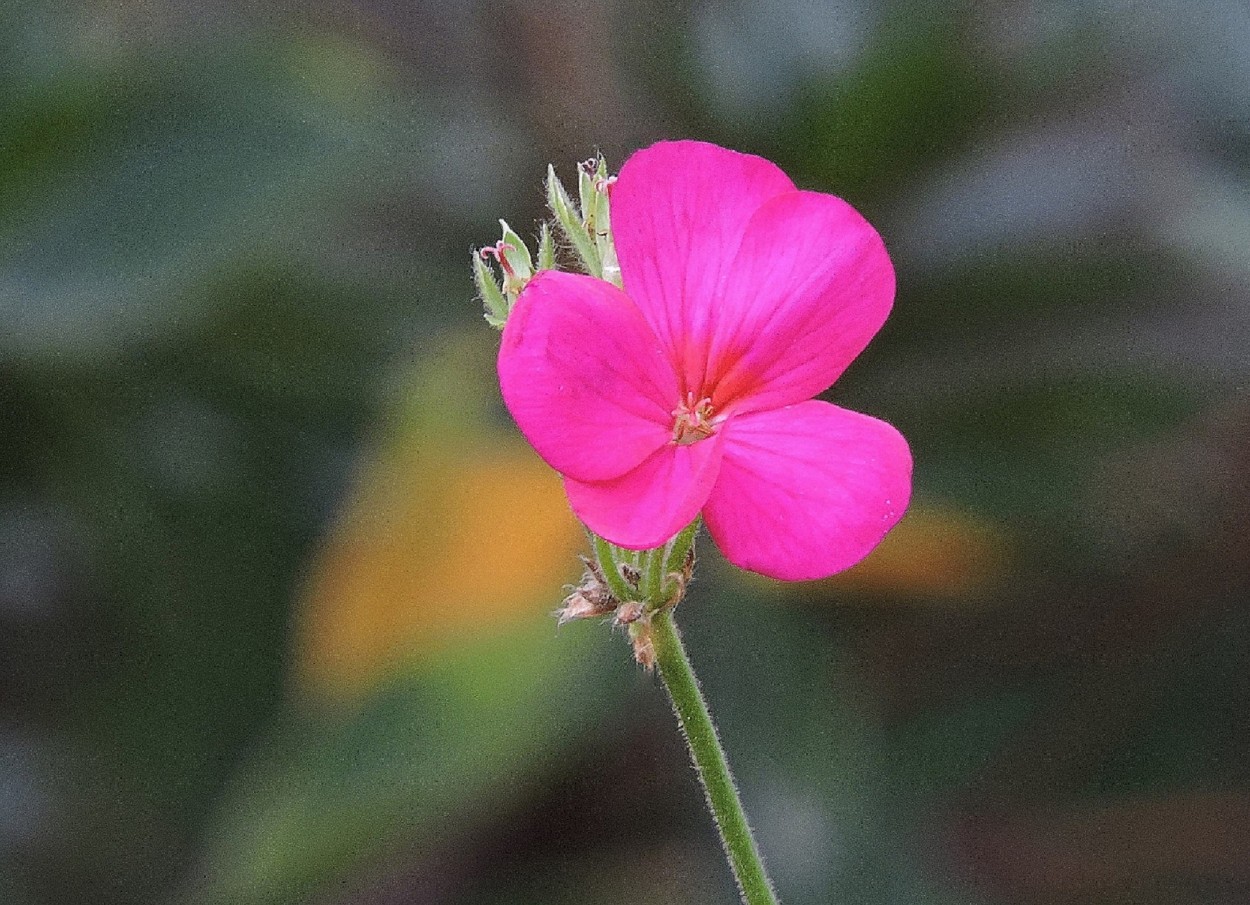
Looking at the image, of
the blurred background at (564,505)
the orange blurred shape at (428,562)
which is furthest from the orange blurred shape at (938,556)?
the orange blurred shape at (428,562)

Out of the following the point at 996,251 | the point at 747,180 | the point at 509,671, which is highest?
the point at 747,180

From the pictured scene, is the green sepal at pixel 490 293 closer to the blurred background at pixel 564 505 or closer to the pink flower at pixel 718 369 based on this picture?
the pink flower at pixel 718 369

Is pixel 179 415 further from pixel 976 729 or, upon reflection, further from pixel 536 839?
pixel 976 729

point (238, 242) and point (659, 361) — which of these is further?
point (238, 242)

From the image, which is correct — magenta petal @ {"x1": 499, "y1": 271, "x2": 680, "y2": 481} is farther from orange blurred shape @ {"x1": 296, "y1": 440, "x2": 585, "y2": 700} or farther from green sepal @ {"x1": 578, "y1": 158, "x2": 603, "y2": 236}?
orange blurred shape @ {"x1": 296, "y1": 440, "x2": 585, "y2": 700}

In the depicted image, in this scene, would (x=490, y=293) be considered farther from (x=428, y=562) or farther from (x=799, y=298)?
(x=428, y=562)

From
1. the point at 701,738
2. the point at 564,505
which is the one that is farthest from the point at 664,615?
the point at 564,505

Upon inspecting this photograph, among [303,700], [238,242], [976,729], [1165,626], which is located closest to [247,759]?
[303,700]

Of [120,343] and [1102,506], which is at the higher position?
[120,343]
